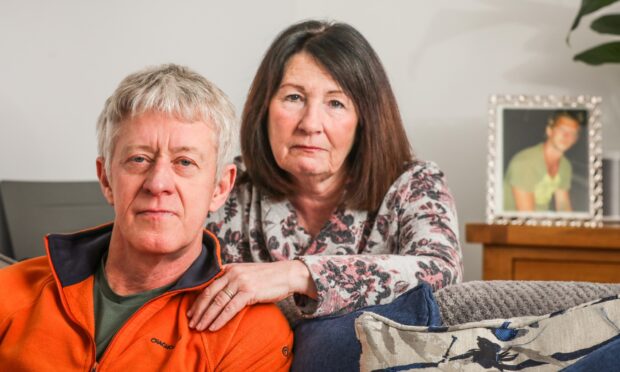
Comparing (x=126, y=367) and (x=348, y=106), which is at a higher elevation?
(x=348, y=106)

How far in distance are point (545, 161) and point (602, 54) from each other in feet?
1.25

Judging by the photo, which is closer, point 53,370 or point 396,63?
point 53,370

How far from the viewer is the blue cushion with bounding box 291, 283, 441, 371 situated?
125cm

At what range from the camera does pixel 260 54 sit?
10.2 feet

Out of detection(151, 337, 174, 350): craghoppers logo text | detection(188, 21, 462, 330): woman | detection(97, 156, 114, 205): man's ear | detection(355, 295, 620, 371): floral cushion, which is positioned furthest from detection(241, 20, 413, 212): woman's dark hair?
detection(355, 295, 620, 371): floral cushion

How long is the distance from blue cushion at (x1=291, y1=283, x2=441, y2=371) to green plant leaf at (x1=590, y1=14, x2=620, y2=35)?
5.66 ft

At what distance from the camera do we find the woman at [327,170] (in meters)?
1.79

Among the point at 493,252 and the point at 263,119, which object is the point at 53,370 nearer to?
the point at 263,119

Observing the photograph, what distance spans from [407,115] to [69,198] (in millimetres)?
1234

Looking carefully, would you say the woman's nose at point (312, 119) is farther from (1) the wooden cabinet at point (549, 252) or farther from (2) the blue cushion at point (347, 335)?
(1) the wooden cabinet at point (549, 252)

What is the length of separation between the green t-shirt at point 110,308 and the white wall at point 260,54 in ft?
4.75

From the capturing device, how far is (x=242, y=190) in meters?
1.94

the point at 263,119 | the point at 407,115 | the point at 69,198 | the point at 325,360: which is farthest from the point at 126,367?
the point at 407,115

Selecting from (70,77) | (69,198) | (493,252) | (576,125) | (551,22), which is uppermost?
(551,22)
